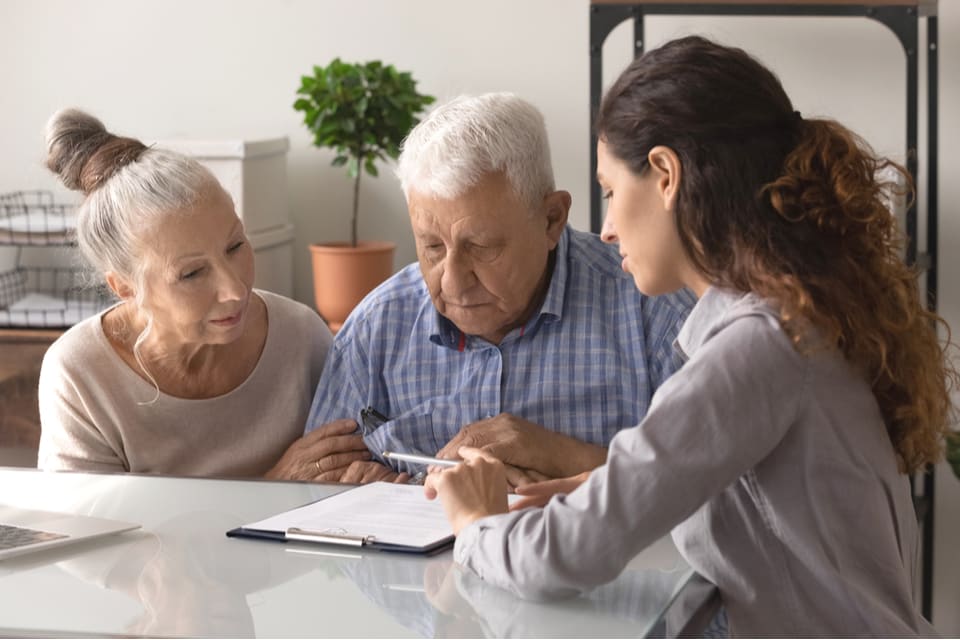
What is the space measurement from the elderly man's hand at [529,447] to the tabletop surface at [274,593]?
1.38 ft

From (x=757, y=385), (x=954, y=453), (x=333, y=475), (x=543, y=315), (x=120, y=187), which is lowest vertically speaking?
(x=954, y=453)

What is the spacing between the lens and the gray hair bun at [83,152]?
6.45 ft

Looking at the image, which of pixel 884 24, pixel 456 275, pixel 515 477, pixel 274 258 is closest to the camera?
pixel 515 477

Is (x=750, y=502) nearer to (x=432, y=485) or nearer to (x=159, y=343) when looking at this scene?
(x=432, y=485)

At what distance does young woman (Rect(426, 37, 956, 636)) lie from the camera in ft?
3.65

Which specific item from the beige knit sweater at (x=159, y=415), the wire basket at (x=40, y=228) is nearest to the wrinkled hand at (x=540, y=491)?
the beige knit sweater at (x=159, y=415)

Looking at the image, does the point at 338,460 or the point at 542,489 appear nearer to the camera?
the point at 542,489

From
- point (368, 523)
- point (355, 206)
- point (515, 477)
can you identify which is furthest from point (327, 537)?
point (355, 206)

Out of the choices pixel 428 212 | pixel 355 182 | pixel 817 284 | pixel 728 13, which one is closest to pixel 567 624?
pixel 817 284

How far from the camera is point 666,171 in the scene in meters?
1.24

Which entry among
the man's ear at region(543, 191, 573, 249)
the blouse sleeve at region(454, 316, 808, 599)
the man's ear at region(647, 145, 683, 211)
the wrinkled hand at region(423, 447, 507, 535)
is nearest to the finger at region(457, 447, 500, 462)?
the wrinkled hand at region(423, 447, 507, 535)

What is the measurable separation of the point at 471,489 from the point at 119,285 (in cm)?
89

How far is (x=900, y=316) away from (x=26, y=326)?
2400mm

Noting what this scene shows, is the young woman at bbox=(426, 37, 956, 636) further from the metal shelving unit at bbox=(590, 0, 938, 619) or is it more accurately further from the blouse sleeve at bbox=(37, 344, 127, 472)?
the metal shelving unit at bbox=(590, 0, 938, 619)
